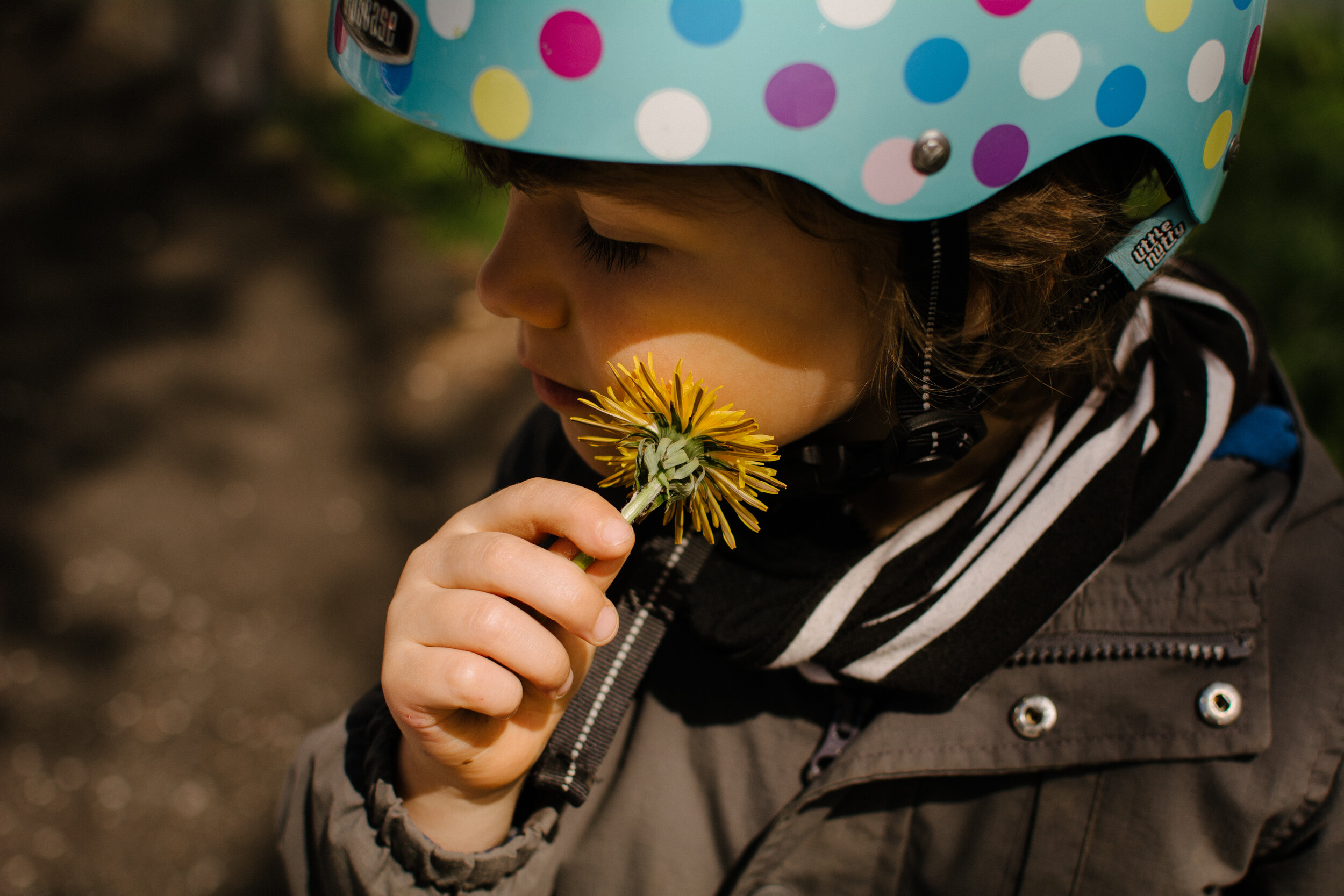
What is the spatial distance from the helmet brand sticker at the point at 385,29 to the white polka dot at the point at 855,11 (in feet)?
1.59

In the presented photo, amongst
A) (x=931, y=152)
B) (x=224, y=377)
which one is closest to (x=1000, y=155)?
(x=931, y=152)

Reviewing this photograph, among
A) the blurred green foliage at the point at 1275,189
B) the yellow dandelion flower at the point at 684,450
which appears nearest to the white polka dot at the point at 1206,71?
the yellow dandelion flower at the point at 684,450

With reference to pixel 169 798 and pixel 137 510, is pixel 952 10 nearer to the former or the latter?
pixel 169 798

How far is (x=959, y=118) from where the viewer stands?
116 centimetres

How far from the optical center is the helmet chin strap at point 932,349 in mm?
1276

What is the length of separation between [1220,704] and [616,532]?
889mm

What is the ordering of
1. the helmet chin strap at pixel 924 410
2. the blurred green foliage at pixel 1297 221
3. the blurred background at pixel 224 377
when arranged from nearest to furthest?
the helmet chin strap at pixel 924 410 < the blurred background at pixel 224 377 < the blurred green foliage at pixel 1297 221

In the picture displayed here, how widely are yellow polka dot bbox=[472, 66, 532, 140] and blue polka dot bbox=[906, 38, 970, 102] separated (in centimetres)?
45

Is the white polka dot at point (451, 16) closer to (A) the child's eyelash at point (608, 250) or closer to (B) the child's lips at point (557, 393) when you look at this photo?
(A) the child's eyelash at point (608, 250)

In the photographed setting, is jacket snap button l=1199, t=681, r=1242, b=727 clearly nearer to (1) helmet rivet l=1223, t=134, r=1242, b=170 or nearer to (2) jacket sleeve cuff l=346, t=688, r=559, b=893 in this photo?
(1) helmet rivet l=1223, t=134, r=1242, b=170

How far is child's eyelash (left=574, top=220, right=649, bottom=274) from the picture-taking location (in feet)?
4.05

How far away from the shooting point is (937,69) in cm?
113

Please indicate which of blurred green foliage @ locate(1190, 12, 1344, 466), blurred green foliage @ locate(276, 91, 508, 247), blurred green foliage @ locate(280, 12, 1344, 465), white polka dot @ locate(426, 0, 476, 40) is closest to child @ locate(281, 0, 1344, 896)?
white polka dot @ locate(426, 0, 476, 40)

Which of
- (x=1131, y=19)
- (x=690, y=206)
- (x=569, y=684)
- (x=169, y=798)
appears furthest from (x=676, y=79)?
(x=169, y=798)
